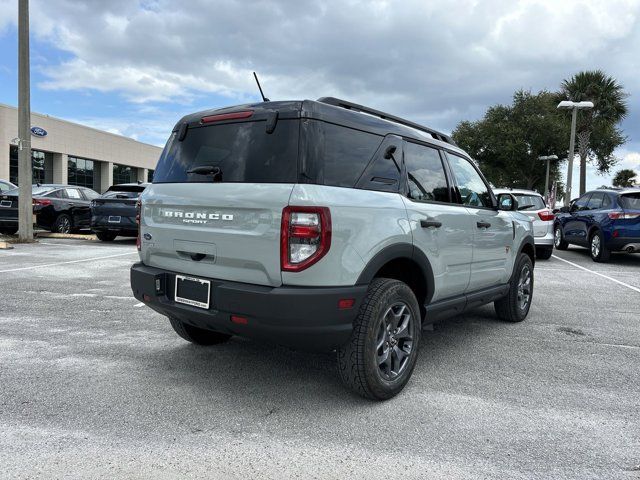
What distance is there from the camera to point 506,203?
17.0 ft

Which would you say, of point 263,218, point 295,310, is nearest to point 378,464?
point 295,310

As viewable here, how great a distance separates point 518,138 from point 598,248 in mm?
29142

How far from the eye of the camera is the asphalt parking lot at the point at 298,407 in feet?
8.36

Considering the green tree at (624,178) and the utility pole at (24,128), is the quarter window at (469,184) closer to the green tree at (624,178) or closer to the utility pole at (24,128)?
the utility pole at (24,128)

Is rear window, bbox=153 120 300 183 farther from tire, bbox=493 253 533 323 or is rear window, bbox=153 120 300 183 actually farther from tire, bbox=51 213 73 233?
tire, bbox=51 213 73 233

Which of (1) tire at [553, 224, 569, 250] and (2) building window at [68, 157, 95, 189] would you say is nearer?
(1) tire at [553, 224, 569, 250]

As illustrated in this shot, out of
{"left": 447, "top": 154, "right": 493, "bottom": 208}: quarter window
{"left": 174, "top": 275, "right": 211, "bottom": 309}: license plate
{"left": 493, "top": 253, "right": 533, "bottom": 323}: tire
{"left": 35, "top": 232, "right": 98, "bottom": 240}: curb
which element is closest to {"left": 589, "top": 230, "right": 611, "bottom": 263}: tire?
{"left": 493, "top": 253, "right": 533, "bottom": 323}: tire

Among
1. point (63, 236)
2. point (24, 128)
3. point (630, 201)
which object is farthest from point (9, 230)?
point (630, 201)

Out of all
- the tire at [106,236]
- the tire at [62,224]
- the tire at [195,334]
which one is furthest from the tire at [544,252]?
the tire at [62,224]

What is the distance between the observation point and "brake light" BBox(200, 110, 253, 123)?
3.33m

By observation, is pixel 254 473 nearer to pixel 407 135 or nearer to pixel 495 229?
pixel 407 135

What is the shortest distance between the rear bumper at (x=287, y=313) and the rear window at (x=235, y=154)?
2.18 feet

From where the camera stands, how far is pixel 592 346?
4754 mm

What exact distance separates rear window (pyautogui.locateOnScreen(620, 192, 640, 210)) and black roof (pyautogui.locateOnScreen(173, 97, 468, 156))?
8.76 metres
